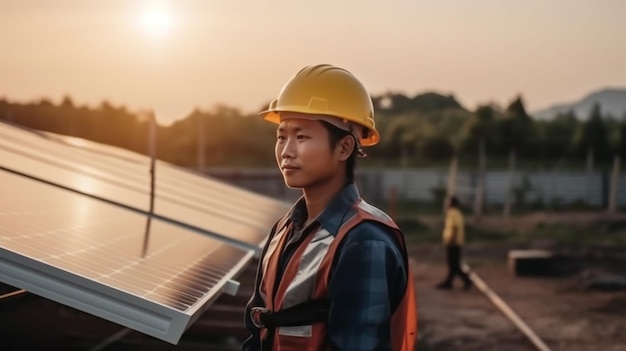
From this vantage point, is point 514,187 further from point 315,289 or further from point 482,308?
point 315,289

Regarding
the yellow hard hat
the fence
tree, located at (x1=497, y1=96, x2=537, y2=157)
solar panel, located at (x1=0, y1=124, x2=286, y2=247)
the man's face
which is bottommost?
the fence

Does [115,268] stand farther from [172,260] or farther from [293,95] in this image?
[293,95]

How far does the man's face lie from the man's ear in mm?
17

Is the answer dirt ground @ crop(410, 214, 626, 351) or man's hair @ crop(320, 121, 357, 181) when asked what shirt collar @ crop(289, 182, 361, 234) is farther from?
dirt ground @ crop(410, 214, 626, 351)

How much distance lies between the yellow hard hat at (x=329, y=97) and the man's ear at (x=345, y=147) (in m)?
0.07

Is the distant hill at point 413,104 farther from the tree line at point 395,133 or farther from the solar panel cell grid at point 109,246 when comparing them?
the solar panel cell grid at point 109,246

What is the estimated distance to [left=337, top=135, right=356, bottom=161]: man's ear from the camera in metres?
3.16

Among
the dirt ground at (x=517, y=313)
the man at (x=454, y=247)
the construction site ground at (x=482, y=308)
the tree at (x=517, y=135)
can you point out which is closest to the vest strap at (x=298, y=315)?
the construction site ground at (x=482, y=308)

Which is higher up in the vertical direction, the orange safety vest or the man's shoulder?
the man's shoulder

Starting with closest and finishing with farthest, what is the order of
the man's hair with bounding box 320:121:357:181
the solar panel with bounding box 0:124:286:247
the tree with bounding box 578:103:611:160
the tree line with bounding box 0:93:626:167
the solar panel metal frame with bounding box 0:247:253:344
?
the man's hair with bounding box 320:121:357:181, the solar panel metal frame with bounding box 0:247:253:344, the solar panel with bounding box 0:124:286:247, the tree line with bounding box 0:93:626:167, the tree with bounding box 578:103:611:160

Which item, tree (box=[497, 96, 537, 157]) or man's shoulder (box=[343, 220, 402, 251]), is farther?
tree (box=[497, 96, 537, 157])

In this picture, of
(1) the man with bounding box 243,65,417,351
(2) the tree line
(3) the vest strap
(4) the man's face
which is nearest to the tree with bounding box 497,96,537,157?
(2) the tree line

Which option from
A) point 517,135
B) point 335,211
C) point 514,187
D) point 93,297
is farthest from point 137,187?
point 517,135

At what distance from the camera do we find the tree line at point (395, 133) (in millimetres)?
39500
